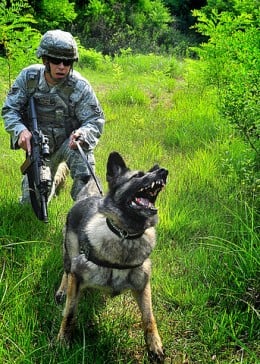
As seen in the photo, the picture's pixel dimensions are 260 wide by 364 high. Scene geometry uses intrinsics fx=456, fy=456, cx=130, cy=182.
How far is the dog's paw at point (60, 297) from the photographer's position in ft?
10.3

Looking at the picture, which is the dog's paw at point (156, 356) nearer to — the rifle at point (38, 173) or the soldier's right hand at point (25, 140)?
the rifle at point (38, 173)

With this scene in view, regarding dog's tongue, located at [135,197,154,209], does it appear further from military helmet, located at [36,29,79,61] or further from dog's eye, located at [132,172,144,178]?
military helmet, located at [36,29,79,61]

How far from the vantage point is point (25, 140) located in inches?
156

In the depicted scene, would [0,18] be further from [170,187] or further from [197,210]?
[197,210]

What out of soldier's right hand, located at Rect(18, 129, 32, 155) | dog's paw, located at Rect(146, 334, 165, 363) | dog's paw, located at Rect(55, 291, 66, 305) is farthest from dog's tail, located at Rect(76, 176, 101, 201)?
dog's paw, located at Rect(146, 334, 165, 363)

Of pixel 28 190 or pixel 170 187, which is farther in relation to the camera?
pixel 170 187

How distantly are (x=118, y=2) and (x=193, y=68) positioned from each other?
8124mm

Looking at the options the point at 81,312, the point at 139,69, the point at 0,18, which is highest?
the point at 0,18

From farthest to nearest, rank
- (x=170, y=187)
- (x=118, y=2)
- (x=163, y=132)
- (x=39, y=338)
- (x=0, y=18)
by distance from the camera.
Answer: (x=118, y=2), (x=163, y=132), (x=0, y=18), (x=170, y=187), (x=39, y=338)

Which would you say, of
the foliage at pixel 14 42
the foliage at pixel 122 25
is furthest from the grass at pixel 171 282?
the foliage at pixel 122 25

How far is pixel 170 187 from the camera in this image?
190 inches

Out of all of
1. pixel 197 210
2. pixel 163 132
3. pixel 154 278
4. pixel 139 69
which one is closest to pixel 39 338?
pixel 154 278

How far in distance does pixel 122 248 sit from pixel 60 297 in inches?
27.2

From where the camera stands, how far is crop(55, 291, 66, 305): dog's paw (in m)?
3.15
